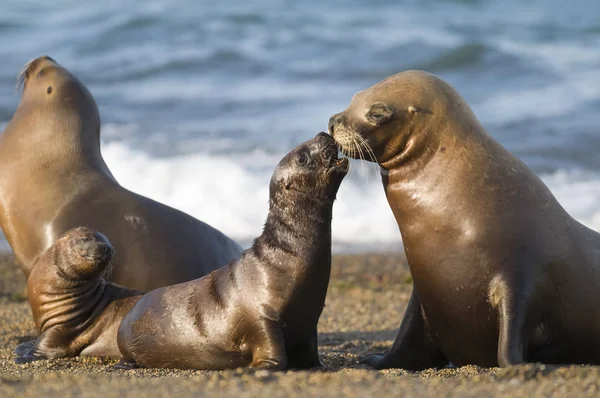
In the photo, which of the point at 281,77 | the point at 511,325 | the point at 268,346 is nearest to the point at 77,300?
the point at 268,346

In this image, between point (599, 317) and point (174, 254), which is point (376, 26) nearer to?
point (174, 254)

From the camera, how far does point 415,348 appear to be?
6621 mm

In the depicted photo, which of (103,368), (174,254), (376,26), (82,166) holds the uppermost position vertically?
(376,26)

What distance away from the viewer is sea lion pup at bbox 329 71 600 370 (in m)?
5.91

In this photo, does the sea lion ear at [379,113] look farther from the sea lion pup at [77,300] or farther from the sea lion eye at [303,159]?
the sea lion pup at [77,300]

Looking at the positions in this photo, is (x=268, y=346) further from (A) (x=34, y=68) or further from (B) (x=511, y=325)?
(A) (x=34, y=68)

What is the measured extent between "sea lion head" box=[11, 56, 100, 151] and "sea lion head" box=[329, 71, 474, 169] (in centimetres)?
333

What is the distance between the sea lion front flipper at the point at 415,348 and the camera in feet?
21.6

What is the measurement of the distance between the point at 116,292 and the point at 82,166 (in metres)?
1.56

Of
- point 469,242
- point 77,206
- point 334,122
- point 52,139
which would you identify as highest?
point 334,122

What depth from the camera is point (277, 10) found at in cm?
3069

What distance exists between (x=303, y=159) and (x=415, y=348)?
1352 millimetres

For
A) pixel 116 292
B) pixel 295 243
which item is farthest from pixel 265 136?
pixel 295 243

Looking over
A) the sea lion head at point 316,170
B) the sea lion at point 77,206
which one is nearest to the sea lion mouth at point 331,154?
the sea lion head at point 316,170
